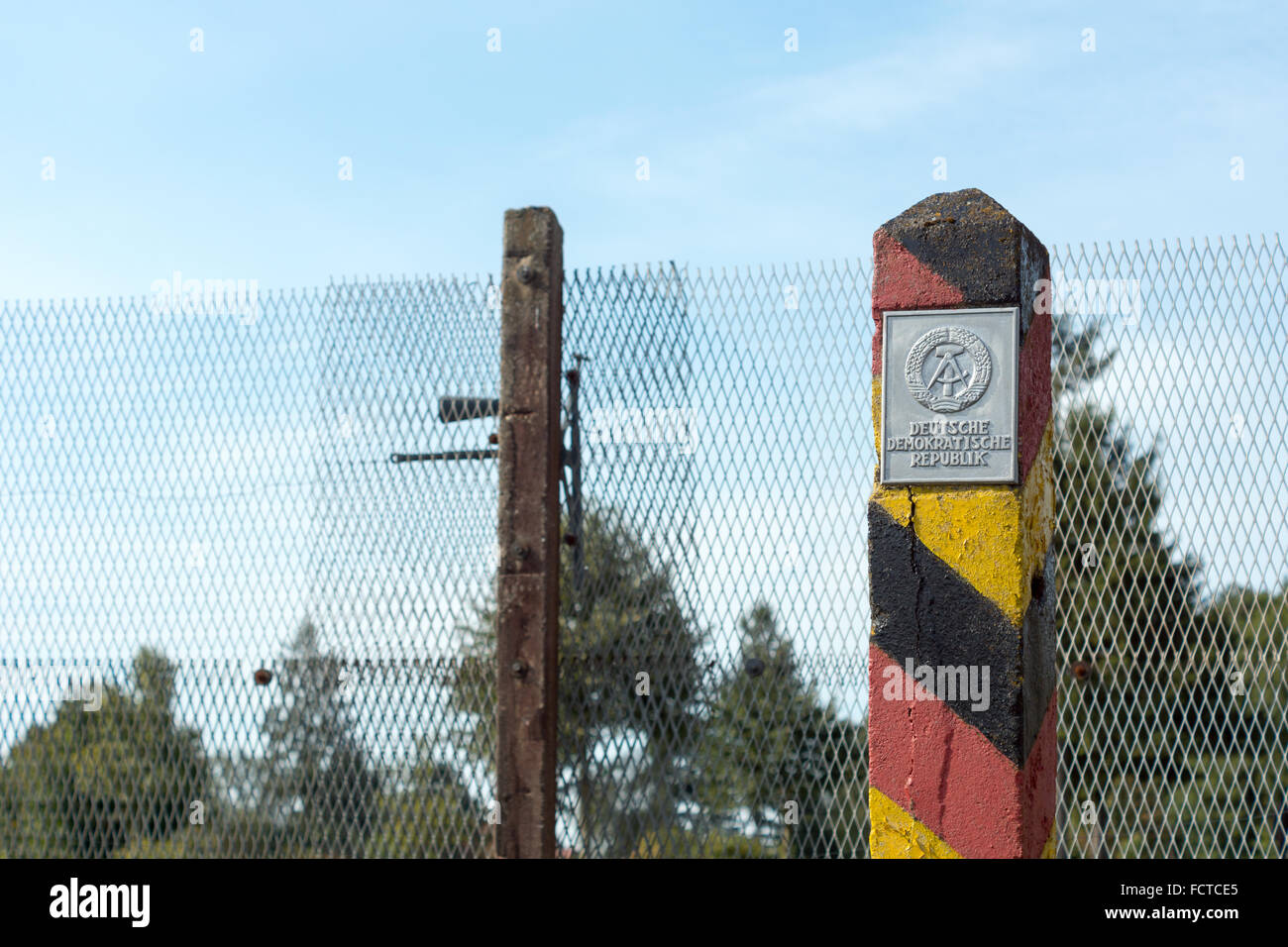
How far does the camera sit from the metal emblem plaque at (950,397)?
3.55 meters

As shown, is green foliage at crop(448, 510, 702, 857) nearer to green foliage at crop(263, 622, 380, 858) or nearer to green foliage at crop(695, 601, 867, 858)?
green foliage at crop(695, 601, 867, 858)

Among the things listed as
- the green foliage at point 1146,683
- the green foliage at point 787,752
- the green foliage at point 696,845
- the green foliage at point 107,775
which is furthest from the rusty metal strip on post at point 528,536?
the green foliage at point 1146,683

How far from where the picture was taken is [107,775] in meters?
5.81

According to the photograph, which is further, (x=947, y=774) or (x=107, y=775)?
(x=107, y=775)

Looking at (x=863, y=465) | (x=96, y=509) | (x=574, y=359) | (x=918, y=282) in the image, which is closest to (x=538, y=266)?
(x=574, y=359)

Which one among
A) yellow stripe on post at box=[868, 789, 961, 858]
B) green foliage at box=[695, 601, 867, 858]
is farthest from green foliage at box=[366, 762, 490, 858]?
yellow stripe on post at box=[868, 789, 961, 858]

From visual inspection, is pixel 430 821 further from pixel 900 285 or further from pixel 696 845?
pixel 900 285

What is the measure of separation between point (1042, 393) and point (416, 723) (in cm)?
303

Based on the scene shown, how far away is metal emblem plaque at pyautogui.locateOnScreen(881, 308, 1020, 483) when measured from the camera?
11.6 feet

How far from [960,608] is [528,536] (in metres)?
2.10

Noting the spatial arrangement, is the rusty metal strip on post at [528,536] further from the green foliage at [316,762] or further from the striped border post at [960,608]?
the striped border post at [960,608]

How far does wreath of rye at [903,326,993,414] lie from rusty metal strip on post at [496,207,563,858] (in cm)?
193

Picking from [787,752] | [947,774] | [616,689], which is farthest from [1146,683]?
[616,689]

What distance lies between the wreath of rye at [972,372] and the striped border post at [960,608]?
A: 9 cm
